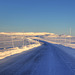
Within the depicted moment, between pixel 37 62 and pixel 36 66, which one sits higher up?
pixel 36 66

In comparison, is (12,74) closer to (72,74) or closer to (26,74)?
(26,74)

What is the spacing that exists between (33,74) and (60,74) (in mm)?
1705

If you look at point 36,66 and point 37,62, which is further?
point 37,62

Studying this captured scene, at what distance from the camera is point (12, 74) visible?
9203 mm

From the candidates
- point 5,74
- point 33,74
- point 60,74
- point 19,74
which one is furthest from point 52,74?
point 5,74

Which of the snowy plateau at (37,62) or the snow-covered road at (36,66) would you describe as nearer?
the snow-covered road at (36,66)

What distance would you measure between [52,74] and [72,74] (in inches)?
51.1

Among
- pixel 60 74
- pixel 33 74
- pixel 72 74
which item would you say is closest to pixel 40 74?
pixel 33 74

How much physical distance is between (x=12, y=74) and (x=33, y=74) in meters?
1.30

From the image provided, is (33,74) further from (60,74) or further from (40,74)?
(60,74)

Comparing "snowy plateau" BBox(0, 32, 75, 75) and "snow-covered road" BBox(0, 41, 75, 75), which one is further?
"snowy plateau" BBox(0, 32, 75, 75)

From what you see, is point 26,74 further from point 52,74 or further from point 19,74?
point 52,74

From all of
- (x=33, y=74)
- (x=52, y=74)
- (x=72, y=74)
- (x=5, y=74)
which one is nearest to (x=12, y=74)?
(x=5, y=74)

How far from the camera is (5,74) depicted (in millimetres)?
9141
